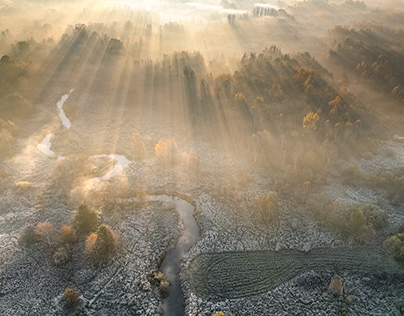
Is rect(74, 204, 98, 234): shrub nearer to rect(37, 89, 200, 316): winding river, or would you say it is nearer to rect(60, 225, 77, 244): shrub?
rect(60, 225, 77, 244): shrub

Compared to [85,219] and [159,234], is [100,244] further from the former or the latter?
[159,234]

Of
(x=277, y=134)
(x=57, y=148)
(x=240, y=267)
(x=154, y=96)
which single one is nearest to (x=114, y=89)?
(x=154, y=96)

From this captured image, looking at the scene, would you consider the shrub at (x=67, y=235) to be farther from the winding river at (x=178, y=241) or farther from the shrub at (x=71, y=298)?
the winding river at (x=178, y=241)

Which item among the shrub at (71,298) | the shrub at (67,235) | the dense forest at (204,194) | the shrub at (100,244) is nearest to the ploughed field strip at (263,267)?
the dense forest at (204,194)

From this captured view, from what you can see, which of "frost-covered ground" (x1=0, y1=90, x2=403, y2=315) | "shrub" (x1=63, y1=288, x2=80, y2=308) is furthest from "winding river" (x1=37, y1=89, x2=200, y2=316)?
"shrub" (x1=63, y1=288, x2=80, y2=308)

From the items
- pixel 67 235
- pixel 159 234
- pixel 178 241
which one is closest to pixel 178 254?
pixel 178 241
